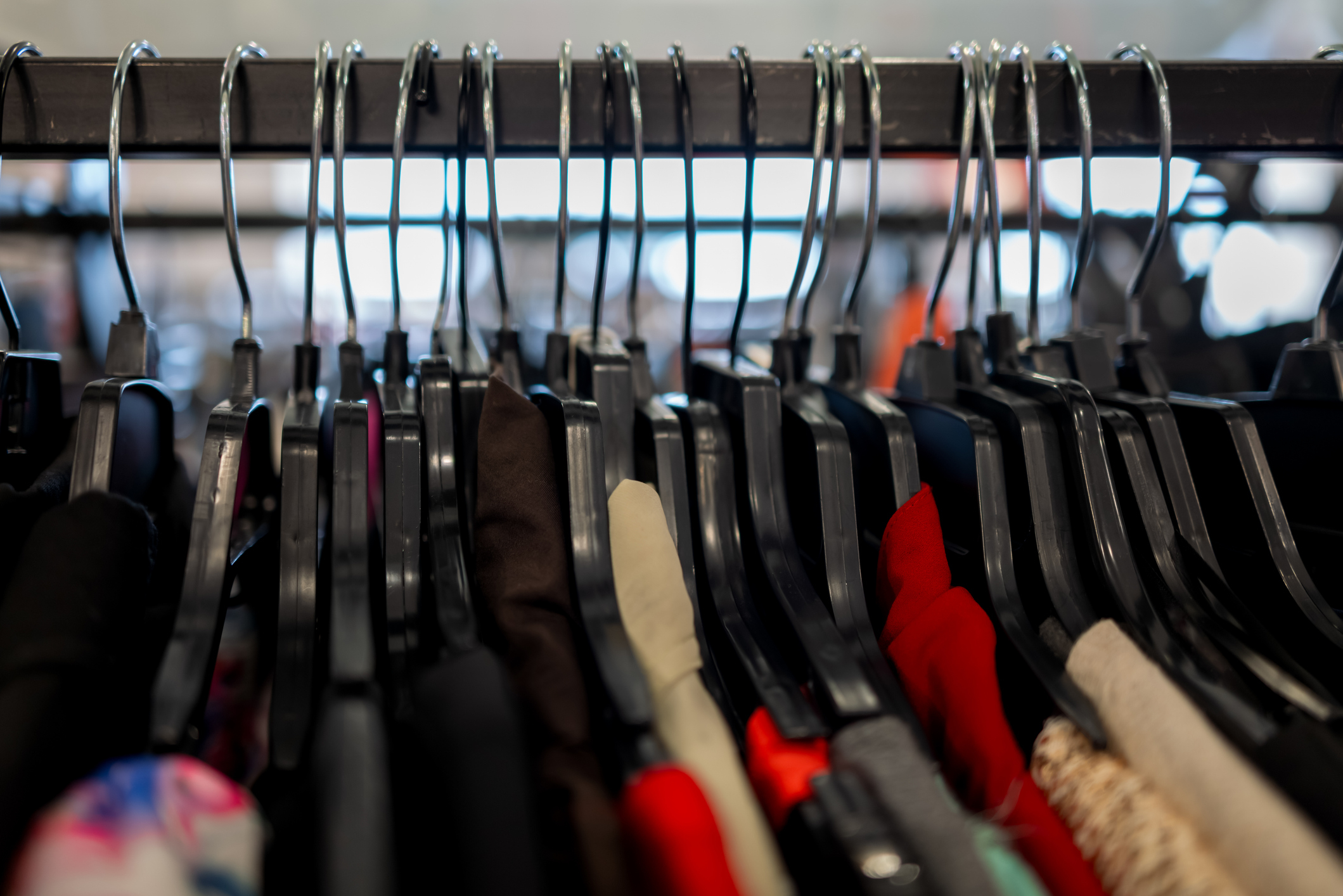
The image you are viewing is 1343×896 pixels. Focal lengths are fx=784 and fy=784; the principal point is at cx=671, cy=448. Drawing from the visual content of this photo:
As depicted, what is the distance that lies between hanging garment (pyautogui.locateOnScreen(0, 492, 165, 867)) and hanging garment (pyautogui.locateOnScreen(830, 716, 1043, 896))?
0.35 meters

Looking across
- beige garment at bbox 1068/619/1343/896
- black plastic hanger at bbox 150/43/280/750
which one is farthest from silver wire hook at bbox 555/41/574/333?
beige garment at bbox 1068/619/1343/896

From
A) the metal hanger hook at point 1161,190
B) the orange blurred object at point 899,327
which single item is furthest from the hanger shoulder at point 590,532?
the orange blurred object at point 899,327

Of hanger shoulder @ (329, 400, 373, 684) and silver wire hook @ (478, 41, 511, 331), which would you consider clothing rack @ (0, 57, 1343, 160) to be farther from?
hanger shoulder @ (329, 400, 373, 684)

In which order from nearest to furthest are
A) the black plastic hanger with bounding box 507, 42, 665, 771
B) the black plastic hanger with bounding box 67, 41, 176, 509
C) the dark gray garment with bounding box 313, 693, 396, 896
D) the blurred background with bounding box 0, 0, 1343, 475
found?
the dark gray garment with bounding box 313, 693, 396, 896 < the black plastic hanger with bounding box 507, 42, 665, 771 < the black plastic hanger with bounding box 67, 41, 176, 509 < the blurred background with bounding box 0, 0, 1343, 475

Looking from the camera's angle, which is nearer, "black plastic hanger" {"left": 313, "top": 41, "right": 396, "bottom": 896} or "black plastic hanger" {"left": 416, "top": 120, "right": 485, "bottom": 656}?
"black plastic hanger" {"left": 313, "top": 41, "right": 396, "bottom": 896}

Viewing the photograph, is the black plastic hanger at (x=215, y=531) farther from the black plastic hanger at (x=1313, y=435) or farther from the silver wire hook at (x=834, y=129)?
the black plastic hanger at (x=1313, y=435)

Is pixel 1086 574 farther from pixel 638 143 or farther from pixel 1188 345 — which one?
pixel 1188 345

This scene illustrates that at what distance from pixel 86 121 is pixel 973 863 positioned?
0.70m

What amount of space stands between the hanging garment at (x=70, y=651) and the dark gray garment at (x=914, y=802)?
35 centimetres

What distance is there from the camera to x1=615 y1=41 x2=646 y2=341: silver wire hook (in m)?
0.54

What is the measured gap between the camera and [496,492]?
48 centimetres

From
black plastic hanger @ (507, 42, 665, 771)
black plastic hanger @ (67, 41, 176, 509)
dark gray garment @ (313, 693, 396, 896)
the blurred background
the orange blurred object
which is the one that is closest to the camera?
dark gray garment @ (313, 693, 396, 896)

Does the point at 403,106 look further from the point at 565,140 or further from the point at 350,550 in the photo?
the point at 350,550

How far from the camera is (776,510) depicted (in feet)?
1.77
